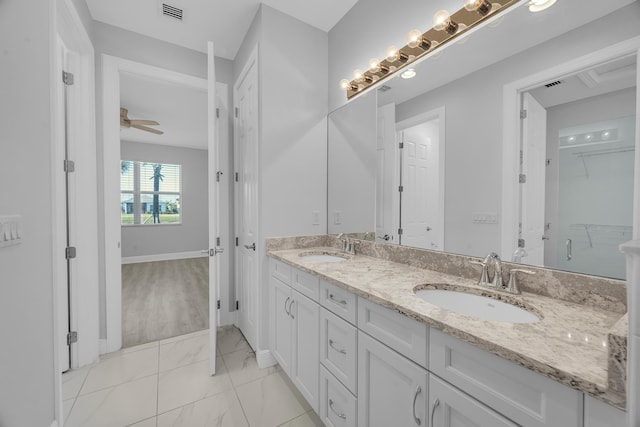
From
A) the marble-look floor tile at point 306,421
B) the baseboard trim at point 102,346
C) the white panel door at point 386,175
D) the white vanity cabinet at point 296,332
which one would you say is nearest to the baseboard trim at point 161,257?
the baseboard trim at point 102,346

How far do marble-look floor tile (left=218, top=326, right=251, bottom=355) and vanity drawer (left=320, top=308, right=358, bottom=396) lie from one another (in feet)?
4.06

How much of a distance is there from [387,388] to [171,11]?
2830mm

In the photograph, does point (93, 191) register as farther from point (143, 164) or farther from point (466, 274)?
point (143, 164)

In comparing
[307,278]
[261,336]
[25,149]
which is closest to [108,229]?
[25,149]

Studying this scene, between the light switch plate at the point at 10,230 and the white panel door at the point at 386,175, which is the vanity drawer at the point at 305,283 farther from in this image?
the light switch plate at the point at 10,230

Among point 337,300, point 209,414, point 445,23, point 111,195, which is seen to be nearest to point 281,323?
point 209,414

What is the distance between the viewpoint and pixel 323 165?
7.48 ft

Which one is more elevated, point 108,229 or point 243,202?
point 243,202

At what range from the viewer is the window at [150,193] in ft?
19.2

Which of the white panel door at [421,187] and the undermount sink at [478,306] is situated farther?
the white panel door at [421,187]

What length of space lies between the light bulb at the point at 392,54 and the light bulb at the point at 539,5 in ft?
2.21

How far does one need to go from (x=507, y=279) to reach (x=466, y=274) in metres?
0.18

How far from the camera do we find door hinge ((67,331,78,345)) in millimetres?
1956

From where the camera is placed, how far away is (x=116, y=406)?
1.60m
